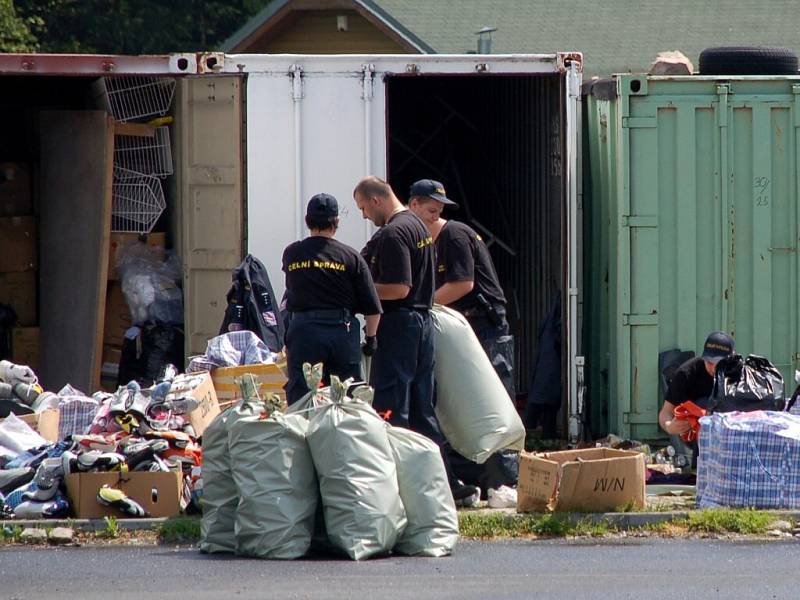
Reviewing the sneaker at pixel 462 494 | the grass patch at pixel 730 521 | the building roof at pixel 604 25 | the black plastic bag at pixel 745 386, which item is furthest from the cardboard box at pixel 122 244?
the building roof at pixel 604 25

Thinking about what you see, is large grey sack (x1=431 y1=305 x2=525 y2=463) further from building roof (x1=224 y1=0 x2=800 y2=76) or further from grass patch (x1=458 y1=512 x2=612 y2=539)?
building roof (x1=224 y1=0 x2=800 y2=76)

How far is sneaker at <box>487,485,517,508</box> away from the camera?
8516 millimetres

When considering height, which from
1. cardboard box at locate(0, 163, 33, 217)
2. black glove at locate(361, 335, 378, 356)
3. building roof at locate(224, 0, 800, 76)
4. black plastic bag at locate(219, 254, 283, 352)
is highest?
building roof at locate(224, 0, 800, 76)

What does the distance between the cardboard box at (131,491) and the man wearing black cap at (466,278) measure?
6.54 ft

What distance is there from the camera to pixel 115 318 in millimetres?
11531

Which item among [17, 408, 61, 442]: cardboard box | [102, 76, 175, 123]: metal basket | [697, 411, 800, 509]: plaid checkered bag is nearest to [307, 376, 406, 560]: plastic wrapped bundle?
[697, 411, 800, 509]: plaid checkered bag

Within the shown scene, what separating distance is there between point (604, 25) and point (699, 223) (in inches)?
506

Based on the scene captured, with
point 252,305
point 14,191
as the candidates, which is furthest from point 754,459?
point 14,191

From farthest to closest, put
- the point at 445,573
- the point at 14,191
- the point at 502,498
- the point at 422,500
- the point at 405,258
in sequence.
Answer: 1. the point at 14,191
2. the point at 502,498
3. the point at 405,258
4. the point at 422,500
5. the point at 445,573

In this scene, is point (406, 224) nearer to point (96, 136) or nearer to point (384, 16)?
point (96, 136)

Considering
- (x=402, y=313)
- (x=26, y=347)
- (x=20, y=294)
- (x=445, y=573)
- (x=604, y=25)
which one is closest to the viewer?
(x=445, y=573)

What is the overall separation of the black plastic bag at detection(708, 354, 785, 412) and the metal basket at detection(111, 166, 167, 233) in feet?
15.1

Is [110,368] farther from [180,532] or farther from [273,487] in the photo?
[273,487]

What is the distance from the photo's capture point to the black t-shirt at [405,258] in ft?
26.9
